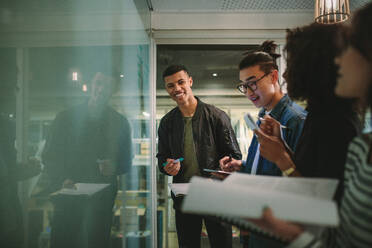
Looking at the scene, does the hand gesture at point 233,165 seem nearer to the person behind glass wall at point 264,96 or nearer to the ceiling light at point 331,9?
A: the person behind glass wall at point 264,96

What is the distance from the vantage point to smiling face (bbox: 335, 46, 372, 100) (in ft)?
1.75

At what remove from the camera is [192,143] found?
1940mm

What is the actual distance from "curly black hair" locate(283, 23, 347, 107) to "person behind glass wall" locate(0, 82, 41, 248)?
2.42 ft

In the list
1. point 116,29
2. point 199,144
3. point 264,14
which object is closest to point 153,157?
point 199,144

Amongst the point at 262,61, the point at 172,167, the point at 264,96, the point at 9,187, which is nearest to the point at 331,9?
the point at 262,61

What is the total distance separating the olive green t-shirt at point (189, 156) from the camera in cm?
189

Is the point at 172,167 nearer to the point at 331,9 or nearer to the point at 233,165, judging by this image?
the point at 233,165

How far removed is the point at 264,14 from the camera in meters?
2.62

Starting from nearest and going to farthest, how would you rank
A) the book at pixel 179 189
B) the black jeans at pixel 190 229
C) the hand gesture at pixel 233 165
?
the book at pixel 179 189, the hand gesture at pixel 233 165, the black jeans at pixel 190 229

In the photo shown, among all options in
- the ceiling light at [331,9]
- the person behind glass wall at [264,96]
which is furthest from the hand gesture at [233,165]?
the ceiling light at [331,9]

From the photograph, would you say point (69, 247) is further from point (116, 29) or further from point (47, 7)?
point (116, 29)

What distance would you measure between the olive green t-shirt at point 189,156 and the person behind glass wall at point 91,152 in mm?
610

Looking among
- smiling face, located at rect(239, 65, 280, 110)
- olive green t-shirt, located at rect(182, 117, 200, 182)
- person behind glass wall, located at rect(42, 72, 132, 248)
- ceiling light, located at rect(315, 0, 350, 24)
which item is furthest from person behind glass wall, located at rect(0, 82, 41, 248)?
ceiling light, located at rect(315, 0, 350, 24)

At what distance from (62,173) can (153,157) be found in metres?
1.90
